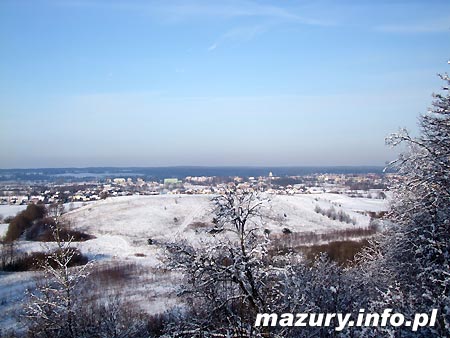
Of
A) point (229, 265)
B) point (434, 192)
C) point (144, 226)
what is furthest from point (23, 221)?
point (434, 192)

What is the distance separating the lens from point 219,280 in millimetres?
7938

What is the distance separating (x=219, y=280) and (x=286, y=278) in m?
1.35

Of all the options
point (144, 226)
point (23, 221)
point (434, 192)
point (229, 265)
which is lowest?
point (144, 226)

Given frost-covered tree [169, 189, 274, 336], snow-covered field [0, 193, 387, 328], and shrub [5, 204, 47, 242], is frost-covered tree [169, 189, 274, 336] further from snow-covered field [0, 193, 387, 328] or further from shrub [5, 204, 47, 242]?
shrub [5, 204, 47, 242]

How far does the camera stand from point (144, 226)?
7169cm

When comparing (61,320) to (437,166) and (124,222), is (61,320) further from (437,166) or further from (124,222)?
(124,222)

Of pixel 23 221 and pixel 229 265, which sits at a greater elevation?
pixel 229 265

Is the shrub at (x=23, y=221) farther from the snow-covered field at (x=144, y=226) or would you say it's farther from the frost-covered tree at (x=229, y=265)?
the frost-covered tree at (x=229, y=265)

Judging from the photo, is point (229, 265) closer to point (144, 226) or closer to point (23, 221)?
point (144, 226)

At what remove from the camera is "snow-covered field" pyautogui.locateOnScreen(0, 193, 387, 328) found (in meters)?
34.6

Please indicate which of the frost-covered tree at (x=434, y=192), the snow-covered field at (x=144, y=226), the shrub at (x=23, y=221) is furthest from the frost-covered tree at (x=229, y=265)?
the shrub at (x=23, y=221)

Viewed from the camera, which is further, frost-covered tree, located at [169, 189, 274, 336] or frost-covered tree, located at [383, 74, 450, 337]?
frost-covered tree, located at [383, 74, 450, 337]

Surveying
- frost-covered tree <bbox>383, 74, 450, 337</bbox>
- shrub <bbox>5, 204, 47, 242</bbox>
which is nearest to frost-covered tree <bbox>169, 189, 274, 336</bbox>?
frost-covered tree <bbox>383, 74, 450, 337</bbox>

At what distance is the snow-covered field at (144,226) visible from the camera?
113 ft
